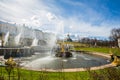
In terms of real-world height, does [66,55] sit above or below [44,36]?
below

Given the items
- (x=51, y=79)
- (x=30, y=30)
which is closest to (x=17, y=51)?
(x=51, y=79)

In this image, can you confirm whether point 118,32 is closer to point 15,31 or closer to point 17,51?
point 15,31

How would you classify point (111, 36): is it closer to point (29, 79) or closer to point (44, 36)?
point (44, 36)

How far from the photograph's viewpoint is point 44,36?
89438mm

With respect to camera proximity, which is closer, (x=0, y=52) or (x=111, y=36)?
(x=0, y=52)

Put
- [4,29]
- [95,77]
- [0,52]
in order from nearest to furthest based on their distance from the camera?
[95,77], [0,52], [4,29]

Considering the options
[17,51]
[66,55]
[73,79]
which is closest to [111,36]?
[66,55]

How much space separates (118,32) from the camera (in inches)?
3612

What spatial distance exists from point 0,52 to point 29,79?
49.9 feet

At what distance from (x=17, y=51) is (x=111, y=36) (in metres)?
79.6

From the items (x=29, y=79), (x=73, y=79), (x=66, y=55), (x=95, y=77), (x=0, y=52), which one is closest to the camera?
(x=95, y=77)

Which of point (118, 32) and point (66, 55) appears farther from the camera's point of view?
point (118, 32)

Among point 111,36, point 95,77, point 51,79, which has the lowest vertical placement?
point 51,79

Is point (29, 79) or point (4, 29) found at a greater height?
point (4, 29)
